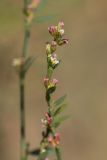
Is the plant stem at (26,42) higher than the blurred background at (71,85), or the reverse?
the blurred background at (71,85)

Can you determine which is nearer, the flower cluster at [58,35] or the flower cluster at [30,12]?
the flower cluster at [58,35]

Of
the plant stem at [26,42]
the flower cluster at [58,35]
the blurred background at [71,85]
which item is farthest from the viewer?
the blurred background at [71,85]

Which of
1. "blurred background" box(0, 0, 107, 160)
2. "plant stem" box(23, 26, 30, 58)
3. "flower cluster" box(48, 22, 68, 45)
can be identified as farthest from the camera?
"blurred background" box(0, 0, 107, 160)

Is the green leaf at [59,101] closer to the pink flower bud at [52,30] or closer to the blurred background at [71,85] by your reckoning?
the pink flower bud at [52,30]

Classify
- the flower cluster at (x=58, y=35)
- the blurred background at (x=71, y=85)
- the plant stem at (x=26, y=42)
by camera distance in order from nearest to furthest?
the flower cluster at (x=58, y=35) < the plant stem at (x=26, y=42) < the blurred background at (x=71, y=85)

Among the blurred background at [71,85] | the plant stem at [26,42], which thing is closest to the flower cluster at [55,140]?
the plant stem at [26,42]

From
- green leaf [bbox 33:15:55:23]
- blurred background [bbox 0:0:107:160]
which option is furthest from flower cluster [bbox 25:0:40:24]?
blurred background [bbox 0:0:107:160]

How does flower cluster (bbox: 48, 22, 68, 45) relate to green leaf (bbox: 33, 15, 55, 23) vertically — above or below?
below

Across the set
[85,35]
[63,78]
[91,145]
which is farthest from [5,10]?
[85,35]

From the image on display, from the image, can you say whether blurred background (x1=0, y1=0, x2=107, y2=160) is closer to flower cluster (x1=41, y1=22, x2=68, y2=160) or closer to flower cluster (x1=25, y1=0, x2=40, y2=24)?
flower cluster (x1=25, y1=0, x2=40, y2=24)
